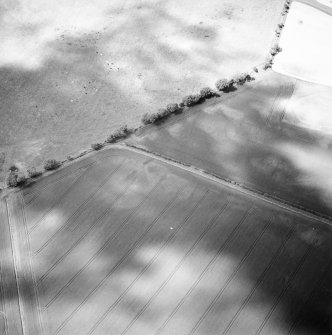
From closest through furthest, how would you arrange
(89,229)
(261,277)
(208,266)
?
(261,277), (208,266), (89,229)

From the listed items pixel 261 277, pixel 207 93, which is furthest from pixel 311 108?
pixel 261 277

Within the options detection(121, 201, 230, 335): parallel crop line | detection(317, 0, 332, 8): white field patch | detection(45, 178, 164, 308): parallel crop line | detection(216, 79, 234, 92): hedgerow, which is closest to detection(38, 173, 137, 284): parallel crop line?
detection(45, 178, 164, 308): parallel crop line

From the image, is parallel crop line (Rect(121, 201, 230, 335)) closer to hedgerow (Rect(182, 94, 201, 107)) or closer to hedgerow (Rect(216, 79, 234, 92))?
hedgerow (Rect(182, 94, 201, 107))

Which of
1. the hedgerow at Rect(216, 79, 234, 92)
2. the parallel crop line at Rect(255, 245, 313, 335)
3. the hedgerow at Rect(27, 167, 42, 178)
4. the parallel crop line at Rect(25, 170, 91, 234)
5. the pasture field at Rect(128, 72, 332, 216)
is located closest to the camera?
the parallel crop line at Rect(255, 245, 313, 335)

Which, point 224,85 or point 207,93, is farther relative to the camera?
point 224,85

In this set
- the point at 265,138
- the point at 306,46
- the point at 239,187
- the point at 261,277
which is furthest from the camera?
the point at 306,46

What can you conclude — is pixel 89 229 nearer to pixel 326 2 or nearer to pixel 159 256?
pixel 159 256
